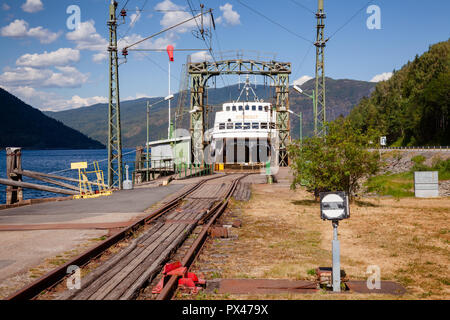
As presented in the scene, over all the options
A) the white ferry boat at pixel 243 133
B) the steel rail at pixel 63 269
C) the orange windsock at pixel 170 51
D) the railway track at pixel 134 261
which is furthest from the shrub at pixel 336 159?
the white ferry boat at pixel 243 133

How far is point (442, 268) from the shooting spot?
304 inches

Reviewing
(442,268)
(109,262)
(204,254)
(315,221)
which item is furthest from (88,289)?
(315,221)

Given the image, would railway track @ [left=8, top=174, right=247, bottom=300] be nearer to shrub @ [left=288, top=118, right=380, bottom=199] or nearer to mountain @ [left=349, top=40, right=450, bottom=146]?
shrub @ [left=288, top=118, right=380, bottom=199]

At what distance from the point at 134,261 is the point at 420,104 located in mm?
81039

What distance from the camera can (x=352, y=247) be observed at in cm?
963

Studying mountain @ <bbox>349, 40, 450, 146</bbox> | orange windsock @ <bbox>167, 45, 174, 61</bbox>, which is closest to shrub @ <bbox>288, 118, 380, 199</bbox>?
orange windsock @ <bbox>167, 45, 174, 61</bbox>

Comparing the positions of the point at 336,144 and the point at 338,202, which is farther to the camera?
the point at 336,144

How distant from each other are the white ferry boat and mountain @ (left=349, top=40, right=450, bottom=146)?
1745 centimetres

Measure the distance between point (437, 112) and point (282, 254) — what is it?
236ft

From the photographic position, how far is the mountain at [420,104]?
70.1 metres

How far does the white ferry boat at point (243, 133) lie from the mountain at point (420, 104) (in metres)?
17.4

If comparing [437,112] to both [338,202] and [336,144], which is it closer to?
[336,144]

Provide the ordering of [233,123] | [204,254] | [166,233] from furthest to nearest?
1. [233,123]
2. [166,233]
3. [204,254]

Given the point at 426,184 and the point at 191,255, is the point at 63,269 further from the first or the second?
the point at 426,184
